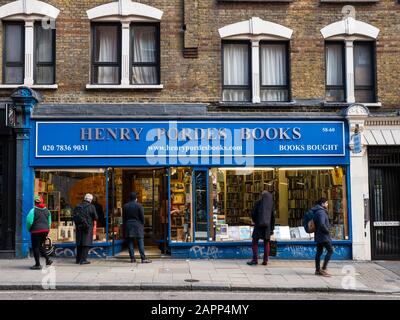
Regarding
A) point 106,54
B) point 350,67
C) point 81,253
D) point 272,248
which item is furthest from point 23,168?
point 350,67

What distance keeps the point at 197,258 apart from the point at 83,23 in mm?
7453

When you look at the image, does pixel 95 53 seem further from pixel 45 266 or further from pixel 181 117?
pixel 45 266

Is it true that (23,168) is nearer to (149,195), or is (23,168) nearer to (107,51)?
(149,195)

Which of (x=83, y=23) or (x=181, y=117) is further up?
(x=83, y=23)

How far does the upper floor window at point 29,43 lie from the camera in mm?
15328

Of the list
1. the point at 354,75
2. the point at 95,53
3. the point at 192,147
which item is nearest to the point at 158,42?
the point at 95,53

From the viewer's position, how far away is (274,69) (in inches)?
634

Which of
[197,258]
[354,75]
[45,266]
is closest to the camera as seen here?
[45,266]

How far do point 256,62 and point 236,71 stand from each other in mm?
648

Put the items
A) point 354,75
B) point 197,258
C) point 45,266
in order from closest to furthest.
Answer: point 45,266 < point 197,258 < point 354,75

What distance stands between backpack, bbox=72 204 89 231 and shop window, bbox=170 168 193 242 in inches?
100

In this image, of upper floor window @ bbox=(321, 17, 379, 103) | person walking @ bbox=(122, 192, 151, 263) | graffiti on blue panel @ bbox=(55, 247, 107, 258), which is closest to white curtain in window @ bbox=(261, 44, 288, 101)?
upper floor window @ bbox=(321, 17, 379, 103)

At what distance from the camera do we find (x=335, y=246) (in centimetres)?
1524

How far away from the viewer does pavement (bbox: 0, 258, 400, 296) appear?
36.9ft
